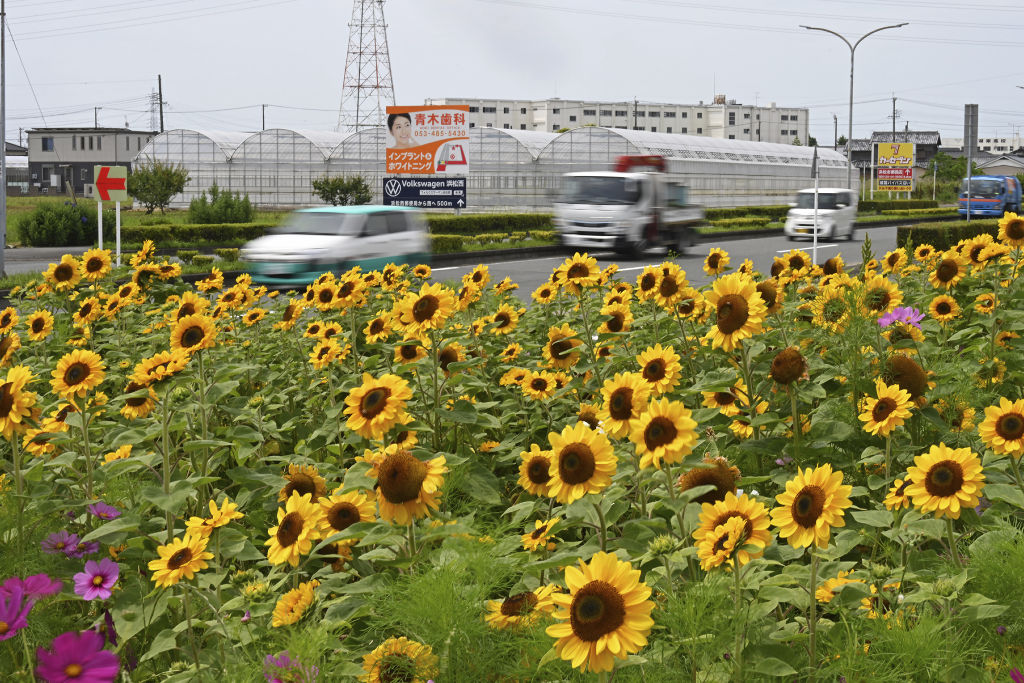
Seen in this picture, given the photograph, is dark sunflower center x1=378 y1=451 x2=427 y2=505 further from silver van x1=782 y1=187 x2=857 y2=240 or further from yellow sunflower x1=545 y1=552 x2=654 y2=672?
silver van x1=782 y1=187 x2=857 y2=240

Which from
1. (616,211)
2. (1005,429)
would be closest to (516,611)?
(1005,429)

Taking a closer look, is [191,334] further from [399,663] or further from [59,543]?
[399,663]

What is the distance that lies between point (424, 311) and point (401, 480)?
4.81 feet

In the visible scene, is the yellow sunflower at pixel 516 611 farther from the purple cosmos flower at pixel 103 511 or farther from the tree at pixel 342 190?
the tree at pixel 342 190

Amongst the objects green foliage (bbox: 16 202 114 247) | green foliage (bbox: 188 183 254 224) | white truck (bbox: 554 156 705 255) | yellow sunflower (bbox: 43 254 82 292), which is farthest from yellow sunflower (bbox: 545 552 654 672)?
green foliage (bbox: 188 183 254 224)

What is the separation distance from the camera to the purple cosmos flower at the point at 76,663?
194 cm

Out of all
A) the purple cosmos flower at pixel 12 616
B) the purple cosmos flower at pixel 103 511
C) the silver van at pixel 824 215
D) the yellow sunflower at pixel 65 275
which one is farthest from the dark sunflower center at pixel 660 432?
the silver van at pixel 824 215

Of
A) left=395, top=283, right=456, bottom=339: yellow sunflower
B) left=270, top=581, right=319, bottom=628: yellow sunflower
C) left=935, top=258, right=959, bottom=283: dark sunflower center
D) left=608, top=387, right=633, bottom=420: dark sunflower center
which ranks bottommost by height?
left=270, top=581, right=319, bottom=628: yellow sunflower

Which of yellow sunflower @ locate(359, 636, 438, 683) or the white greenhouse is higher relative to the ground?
the white greenhouse

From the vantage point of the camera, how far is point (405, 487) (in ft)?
7.79

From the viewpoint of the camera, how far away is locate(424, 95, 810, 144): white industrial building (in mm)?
148000

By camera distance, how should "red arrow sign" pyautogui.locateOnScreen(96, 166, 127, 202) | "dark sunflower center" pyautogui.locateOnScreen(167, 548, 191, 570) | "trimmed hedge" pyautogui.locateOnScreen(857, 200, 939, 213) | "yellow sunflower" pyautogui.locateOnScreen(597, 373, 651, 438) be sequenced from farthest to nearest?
"trimmed hedge" pyautogui.locateOnScreen(857, 200, 939, 213), "red arrow sign" pyautogui.locateOnScreen(96, 166, 127, 202), "yellow sunflower" pyautogui.locateOnScreen(597, 373, 651, 438), "dark sunflower center" pyautogui.locateOnScreen(167, 548, 191, 570)

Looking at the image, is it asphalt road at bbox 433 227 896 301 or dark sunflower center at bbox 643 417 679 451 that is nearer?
dark sunflower center at bbox 643 417 679 451

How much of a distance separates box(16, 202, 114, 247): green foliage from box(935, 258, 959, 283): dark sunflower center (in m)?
29.8
